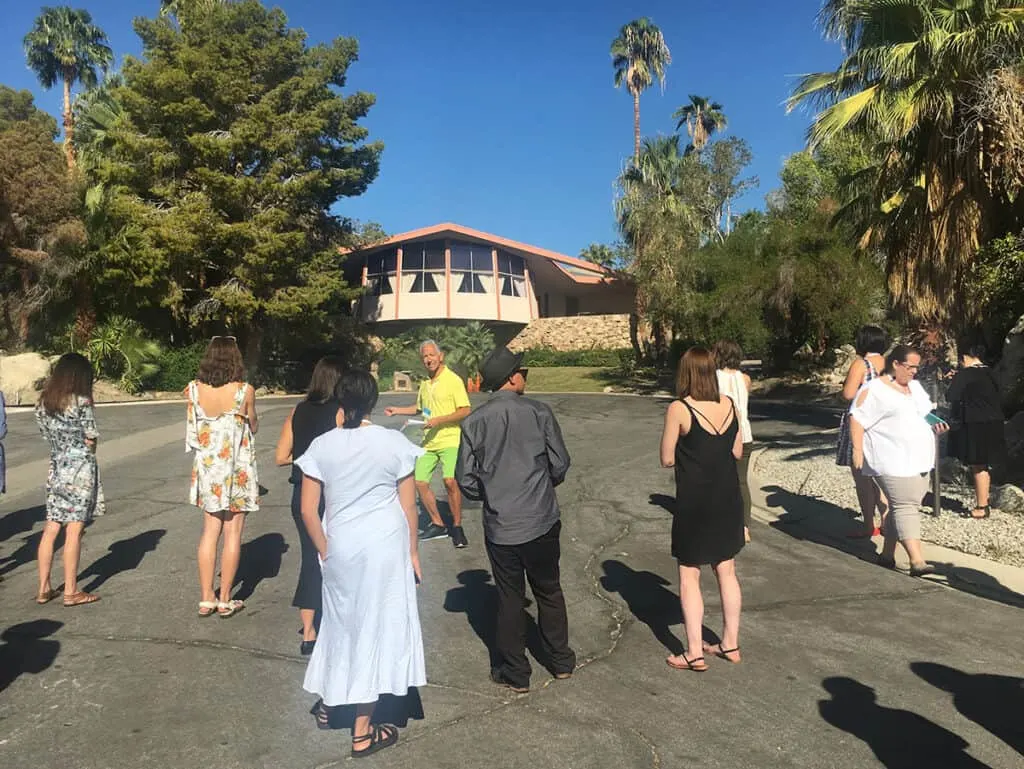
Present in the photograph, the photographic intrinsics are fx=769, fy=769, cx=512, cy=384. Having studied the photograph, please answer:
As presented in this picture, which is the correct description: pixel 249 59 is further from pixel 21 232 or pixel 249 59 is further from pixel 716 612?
pixel 716 612

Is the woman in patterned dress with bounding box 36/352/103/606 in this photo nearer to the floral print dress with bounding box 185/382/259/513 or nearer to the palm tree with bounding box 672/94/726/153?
the floral print dress with bounding box 185/382/259/513

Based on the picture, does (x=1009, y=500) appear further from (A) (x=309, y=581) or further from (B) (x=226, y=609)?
(B) (x=226, y=609)

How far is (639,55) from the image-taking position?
46.1 metres

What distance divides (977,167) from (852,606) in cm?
677

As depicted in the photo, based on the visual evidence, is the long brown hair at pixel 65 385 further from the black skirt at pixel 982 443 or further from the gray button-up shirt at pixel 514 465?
the black skirt at pixel 982 443

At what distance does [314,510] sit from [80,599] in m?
2.85

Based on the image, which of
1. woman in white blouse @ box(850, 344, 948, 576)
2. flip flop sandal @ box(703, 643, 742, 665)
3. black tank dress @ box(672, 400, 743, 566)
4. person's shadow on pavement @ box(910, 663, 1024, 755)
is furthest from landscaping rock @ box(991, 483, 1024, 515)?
black tank dress @ box(672, 400, 743, 566)

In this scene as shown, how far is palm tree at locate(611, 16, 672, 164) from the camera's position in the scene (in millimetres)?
45719

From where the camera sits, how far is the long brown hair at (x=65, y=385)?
5.16 m

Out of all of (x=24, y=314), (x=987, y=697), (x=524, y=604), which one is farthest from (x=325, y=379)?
(x=24, y=314)

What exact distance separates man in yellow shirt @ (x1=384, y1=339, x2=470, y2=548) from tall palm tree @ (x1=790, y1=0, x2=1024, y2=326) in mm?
6928

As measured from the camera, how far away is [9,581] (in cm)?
574

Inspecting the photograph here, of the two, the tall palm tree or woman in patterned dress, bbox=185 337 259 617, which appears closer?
woman in patterned dress, bbox=185 337 259 617

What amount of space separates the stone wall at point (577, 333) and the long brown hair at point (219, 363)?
35183mm
